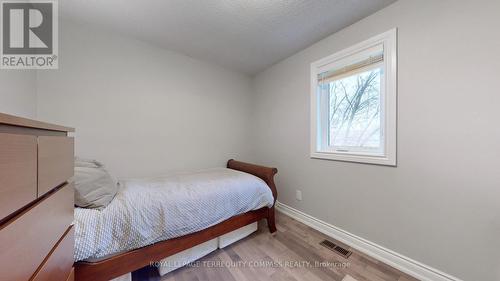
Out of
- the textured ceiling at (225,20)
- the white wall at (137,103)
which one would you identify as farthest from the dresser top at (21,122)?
the white wall at (137,103)

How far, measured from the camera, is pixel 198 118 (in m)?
2.62

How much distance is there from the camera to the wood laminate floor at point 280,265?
4.48 ft

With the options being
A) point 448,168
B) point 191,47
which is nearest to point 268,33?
point 191,47

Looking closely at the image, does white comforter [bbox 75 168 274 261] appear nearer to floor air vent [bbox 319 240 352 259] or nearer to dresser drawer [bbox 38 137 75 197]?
dresser drawer [bbox 38 137 75 197]

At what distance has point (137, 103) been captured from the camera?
7.02ft

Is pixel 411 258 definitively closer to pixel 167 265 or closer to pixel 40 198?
pixel 167 265

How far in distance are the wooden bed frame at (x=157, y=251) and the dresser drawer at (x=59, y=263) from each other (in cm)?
41

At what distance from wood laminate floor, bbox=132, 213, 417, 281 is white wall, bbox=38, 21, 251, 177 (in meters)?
1.27

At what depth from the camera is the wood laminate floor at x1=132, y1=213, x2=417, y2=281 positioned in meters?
1.36

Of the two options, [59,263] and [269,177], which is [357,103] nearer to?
[269,177]

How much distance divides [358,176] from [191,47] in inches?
97.5

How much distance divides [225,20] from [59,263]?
6.67 ft

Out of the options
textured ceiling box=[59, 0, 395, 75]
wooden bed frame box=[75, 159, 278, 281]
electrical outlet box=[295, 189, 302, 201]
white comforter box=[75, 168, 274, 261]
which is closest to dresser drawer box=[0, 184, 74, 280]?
white comforter box=[75, 168, 274, 261]

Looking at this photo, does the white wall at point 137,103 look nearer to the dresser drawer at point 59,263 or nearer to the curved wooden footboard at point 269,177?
the curved wooden footboard at point 269,177
